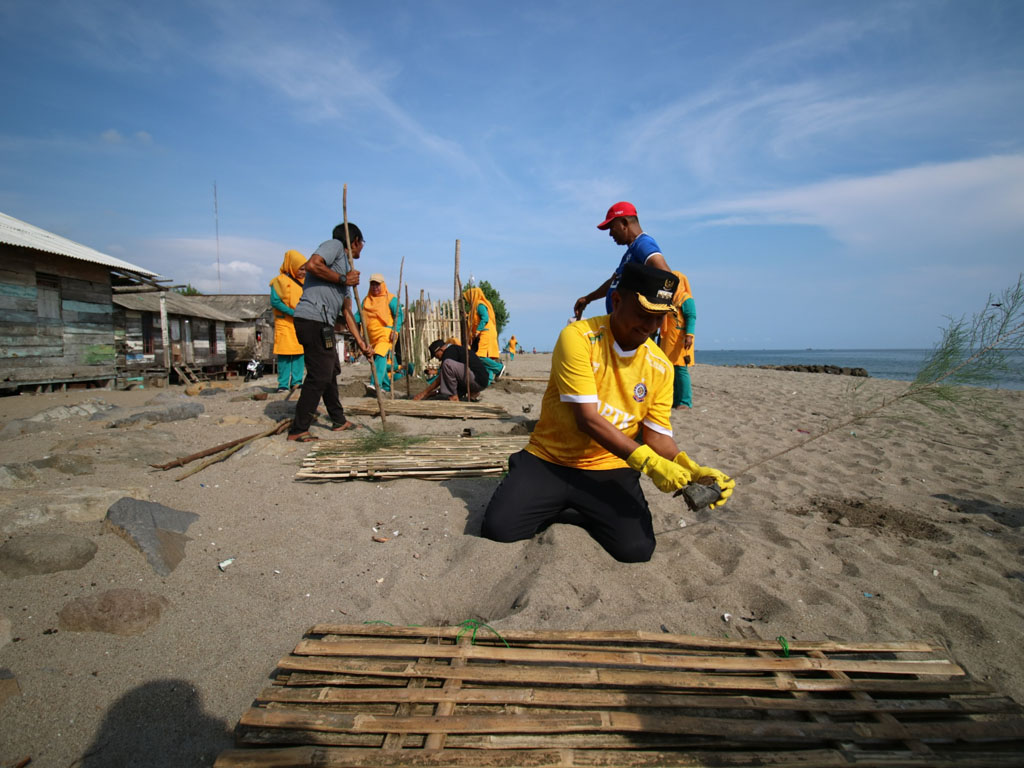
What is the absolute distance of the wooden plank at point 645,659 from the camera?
5.20ft

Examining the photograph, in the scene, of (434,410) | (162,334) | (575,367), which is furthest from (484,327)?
(162,334)

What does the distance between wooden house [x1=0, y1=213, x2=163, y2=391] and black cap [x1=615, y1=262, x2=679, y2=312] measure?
10.5 m

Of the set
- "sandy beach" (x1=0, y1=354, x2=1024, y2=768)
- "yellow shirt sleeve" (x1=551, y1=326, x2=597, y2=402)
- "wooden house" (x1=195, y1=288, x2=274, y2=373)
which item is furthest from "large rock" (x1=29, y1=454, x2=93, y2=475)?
"wooden house" (x1=195, y1=288, x2=274, y2=373)

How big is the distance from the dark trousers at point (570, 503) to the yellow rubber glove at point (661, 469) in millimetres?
406

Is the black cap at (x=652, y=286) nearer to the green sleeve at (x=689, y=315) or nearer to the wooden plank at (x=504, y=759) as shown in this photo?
the wooden plank at (x=504, y=759)

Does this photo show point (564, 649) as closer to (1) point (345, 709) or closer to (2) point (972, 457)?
(1) point (345, 709)

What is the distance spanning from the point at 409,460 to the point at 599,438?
189 cm

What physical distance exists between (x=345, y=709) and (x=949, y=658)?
1.98m

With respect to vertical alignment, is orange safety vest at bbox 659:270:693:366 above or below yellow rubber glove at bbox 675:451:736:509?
above

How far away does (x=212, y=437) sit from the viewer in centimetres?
476

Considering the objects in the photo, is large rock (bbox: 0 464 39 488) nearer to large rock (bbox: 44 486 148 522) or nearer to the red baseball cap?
large rock (bbox: 44 486 148 522)

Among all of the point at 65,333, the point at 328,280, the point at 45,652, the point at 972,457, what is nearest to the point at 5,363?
the point at 65,333

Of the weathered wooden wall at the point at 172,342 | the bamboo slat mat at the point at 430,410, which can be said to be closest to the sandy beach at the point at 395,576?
the bamboo slat mat at the point at 430,410

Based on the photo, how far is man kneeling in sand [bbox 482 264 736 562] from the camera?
2365 mm
